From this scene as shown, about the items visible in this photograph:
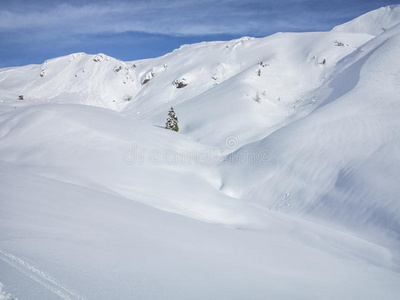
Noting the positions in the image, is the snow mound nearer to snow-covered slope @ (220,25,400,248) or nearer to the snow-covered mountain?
the snow-covered mountain

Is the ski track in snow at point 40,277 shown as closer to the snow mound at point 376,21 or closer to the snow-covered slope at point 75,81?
the snow-covered slope at point 75,81

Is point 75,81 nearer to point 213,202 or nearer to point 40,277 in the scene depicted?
point 213,202

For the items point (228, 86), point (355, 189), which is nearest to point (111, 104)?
point (228, 86)

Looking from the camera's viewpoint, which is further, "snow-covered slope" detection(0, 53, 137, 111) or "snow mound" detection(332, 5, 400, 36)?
"snow mound" detection(332, 5, 400, 36)

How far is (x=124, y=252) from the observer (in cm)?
331

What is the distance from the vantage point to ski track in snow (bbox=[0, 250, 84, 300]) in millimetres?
2168

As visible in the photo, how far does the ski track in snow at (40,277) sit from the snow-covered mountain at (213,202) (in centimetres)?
2

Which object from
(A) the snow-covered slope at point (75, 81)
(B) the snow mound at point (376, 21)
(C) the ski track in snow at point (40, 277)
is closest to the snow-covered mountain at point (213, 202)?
(C) the ski track in snow at point (40, 277)

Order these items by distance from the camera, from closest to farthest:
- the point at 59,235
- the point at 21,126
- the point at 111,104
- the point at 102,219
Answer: the point at 59,235 < the point at 102,219 < the point at 21,126 < the point at 111,104

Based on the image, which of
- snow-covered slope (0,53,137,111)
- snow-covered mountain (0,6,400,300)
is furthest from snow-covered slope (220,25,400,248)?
snow-covered slope (0,53,137,111)

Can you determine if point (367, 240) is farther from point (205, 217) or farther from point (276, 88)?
point (276, 88)

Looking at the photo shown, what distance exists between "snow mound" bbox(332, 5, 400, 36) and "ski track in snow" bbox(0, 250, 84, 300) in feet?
230

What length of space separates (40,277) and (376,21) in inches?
3032

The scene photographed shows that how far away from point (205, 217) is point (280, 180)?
214 inches
